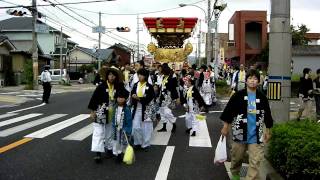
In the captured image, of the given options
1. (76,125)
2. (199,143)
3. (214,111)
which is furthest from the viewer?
(214,111)

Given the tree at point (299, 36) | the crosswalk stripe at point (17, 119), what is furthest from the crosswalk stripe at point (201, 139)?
the tree at point (299, 36)

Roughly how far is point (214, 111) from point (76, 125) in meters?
7.02

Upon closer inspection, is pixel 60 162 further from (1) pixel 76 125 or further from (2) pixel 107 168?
(1) pixel 76 125

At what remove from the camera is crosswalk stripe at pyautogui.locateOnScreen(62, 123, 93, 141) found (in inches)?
445

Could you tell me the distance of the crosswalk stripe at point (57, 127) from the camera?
457 inches

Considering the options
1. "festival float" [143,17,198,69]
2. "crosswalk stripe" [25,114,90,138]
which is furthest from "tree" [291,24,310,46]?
"crosswalk stripe" [25,114,90,138]

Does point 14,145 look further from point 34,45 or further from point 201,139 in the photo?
point 34,45

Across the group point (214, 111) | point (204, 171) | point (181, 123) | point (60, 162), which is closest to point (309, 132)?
point (204, 171)

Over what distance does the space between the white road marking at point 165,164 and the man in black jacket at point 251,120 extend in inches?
59.5

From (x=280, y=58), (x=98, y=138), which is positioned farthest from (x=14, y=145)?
(x=280, y=58)

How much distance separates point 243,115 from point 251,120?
12 cm

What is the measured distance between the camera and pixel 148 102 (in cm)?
1011

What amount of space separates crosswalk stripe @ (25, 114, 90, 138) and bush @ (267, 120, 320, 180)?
6353 millimetres

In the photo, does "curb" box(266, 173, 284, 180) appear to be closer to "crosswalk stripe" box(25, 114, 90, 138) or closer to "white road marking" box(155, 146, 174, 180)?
"white road marking" box(155, 146, 174, 180)
